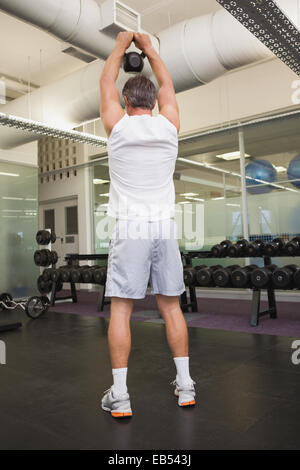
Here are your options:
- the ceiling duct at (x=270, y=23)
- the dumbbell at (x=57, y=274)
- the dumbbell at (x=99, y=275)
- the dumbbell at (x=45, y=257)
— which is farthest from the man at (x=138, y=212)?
the dumbbell at (x=45, y=257)

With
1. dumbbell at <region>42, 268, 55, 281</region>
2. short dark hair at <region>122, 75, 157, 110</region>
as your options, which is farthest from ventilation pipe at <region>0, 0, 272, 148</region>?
dumbbell at <region>42, 268, 55, 281</region>

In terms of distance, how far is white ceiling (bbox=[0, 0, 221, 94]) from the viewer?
388 centimetres

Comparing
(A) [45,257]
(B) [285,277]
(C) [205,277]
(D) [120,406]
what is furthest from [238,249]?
(D) [120,406]

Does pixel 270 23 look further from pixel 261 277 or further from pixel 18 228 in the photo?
pixel 18 228

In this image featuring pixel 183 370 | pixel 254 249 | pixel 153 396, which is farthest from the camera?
pixel 254 249

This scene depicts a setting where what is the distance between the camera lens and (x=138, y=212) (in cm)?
137

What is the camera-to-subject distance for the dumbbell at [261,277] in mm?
3104

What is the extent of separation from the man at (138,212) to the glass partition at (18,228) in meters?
4.32

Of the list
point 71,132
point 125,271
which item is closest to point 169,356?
point 125,271

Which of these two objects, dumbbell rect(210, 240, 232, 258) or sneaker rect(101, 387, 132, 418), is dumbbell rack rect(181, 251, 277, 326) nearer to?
dumbbell rect(210, 240, 232, 258)

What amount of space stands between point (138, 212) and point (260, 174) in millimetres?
3792

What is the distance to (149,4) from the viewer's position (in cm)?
382

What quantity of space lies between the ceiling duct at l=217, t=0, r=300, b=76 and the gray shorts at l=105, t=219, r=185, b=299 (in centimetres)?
150
